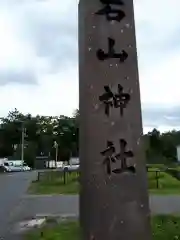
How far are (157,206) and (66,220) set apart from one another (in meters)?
3.94

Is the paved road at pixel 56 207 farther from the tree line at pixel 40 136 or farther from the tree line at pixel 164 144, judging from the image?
the tree line at pixel 40 136

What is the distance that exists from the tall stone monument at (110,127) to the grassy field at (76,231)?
3.62 meters

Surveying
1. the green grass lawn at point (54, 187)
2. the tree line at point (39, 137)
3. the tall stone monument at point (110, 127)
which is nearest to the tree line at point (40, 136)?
the tree line at point (39, 137)

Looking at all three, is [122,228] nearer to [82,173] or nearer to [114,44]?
[82,173]

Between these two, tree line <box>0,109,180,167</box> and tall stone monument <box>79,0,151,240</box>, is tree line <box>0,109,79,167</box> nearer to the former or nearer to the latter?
tree line <box>0,109,180,167</box>

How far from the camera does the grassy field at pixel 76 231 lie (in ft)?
28.7

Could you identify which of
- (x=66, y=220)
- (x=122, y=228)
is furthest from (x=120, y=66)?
(x=66, y=220)

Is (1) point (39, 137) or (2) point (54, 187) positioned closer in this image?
(2) point (54, 187)

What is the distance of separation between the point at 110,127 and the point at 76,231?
17.8 ft

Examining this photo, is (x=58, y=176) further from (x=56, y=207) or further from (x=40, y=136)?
(x=40, y=136)

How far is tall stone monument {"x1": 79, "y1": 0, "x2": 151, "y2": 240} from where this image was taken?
4.69 metres

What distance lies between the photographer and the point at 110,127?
4809mm

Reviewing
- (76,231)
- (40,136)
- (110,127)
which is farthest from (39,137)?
(110,127)

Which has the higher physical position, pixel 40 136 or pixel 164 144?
pixel 40 136
